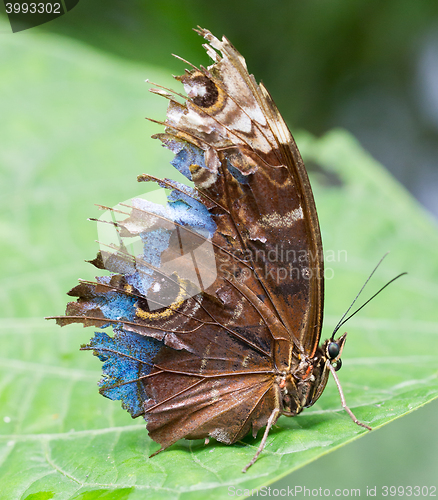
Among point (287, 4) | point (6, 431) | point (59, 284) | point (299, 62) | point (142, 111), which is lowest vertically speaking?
point (6, 431)

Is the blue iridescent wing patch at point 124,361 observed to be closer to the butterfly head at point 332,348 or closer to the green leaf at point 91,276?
the green leaf at point 91,276

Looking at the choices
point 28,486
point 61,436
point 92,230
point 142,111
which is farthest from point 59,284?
point 142,111

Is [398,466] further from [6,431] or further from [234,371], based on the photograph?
[6,431]

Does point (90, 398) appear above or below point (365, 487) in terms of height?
above

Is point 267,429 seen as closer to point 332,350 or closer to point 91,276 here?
point 332,350

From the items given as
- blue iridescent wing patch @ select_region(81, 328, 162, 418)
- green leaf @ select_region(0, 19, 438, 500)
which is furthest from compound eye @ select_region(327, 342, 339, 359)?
blue iridescent wing patch @ select_region(81, 328, 162, 418)

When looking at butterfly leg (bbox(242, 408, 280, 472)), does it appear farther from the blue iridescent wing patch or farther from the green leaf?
the blue iridescent wing patch
